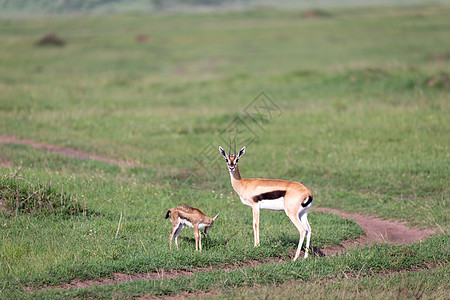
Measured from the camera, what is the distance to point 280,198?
851cm

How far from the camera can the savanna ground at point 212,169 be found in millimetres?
7719

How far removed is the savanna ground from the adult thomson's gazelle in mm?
541

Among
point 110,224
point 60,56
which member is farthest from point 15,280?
point 60,56

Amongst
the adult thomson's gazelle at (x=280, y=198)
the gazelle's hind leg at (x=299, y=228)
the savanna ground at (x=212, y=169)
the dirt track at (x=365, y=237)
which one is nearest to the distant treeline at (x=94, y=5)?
the savanna ground at (x=212, y=169)

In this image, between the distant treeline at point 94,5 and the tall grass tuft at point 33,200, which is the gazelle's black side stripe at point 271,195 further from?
the distant treeline at point 94,5

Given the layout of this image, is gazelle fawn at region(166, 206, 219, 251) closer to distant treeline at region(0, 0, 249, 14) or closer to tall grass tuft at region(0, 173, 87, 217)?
tall grass tuft at region(0, 173, 87, 217)

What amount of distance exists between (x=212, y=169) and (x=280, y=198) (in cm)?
706

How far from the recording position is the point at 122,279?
299 inches

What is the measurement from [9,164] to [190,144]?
5960mm

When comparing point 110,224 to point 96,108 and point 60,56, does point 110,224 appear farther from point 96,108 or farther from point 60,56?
point 60,56

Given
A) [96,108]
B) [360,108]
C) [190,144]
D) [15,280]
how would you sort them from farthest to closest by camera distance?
[96,108] < [360,108] < [190,144] < [15,280]

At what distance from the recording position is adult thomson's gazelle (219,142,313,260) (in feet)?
27.4

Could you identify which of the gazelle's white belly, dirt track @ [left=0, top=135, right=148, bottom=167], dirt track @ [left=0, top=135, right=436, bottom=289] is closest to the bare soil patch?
dirt track @ [left=0, top=135, right=436, bottom=289]

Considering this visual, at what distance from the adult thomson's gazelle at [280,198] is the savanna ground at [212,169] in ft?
1.77
